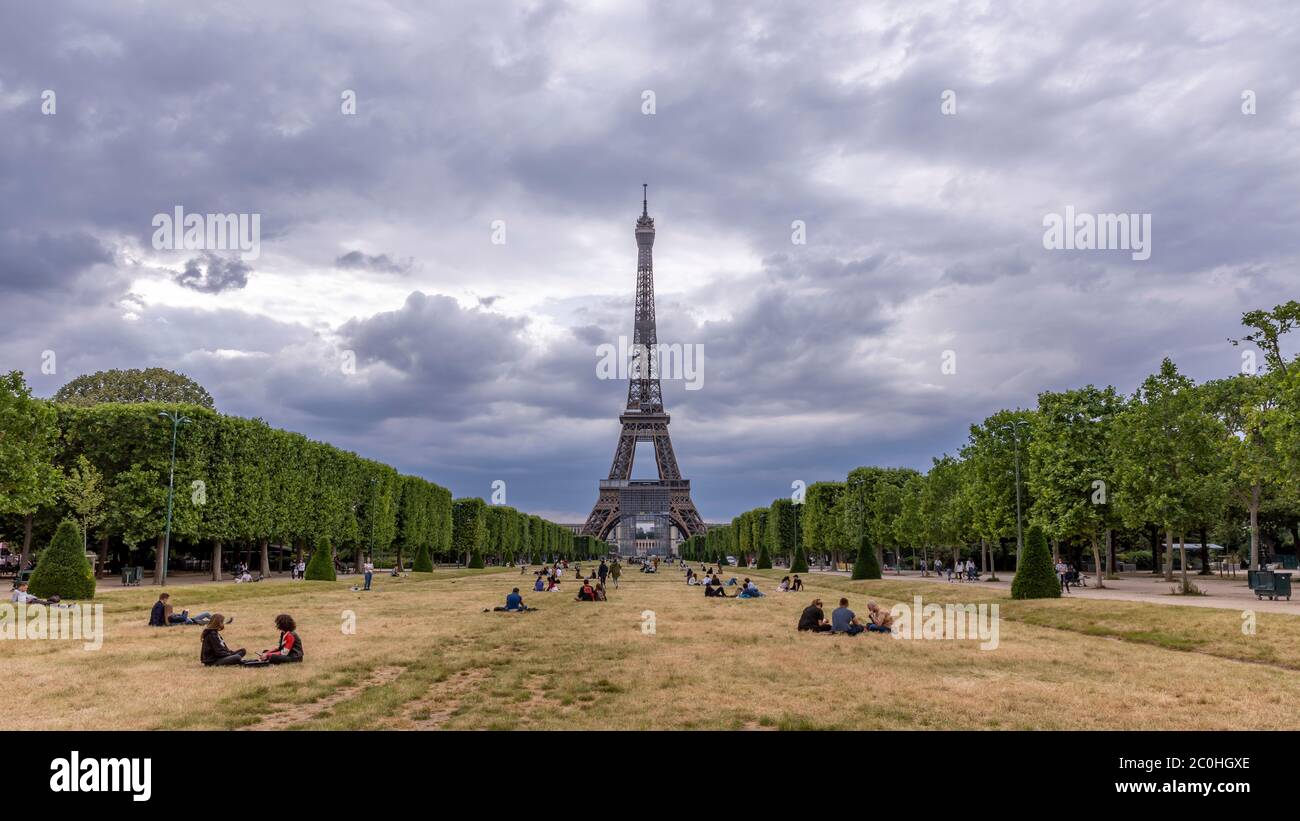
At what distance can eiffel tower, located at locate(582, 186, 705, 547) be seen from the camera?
131 metres

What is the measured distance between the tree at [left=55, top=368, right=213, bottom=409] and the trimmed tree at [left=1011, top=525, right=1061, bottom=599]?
2675 inches

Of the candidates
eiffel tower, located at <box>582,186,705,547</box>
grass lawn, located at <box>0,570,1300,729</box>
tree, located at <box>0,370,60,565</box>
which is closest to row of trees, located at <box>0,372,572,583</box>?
tree, located at <box>0,370,60,565</box>

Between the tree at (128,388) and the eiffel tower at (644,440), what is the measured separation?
63320 millimetres

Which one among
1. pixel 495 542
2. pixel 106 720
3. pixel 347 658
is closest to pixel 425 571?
pixel 495 542

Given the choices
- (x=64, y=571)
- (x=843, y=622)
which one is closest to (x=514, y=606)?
(x=843, y=622)

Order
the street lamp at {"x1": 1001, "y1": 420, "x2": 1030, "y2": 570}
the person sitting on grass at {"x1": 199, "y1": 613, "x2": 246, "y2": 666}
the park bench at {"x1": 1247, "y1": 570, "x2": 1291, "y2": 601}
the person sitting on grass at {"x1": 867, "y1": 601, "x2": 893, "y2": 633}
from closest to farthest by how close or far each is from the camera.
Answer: the person sitting on grass at {"x1": 199, "y1": 613, "x2": 246, "y2": 666}, the person sitting on grass at {"x1": 867, "y1": 601, "x2": 893, "y2": 633}, the park bench at {"x1": 1247, "y1": 570, "x2": 1291, "y2": 601}, the street lamp at {"x1": 1001, "y1": 420, "x2": 1030, "y2": 570}

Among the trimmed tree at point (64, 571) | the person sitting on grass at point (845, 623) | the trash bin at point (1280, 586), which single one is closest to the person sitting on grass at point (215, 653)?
the person sitting on grass at point (845, 623)

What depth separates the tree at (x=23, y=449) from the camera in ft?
123

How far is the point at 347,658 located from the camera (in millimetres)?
16922

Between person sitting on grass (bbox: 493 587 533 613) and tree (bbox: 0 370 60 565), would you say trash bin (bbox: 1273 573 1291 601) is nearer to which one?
person sitting on grass (bbox: 493 587 533 613)

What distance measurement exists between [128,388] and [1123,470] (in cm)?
7682
